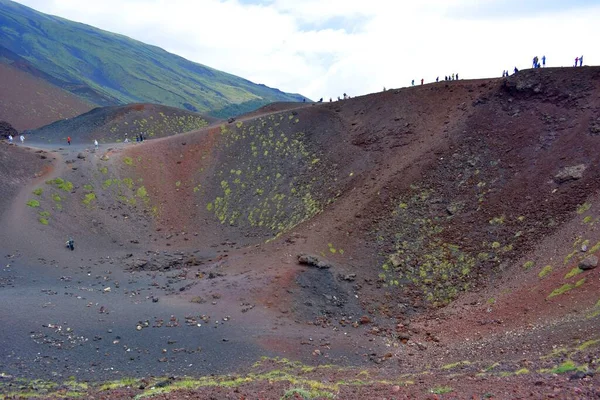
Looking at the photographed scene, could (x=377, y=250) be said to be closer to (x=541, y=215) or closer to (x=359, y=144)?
(x=541, y=215)

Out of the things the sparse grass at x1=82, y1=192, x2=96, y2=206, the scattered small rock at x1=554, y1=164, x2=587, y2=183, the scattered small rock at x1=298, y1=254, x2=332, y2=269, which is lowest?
the scattered small rock at x1=298, y1=254, x2=332, y2=269

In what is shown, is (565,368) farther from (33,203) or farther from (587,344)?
(33,203)

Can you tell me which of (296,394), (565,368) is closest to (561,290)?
(565,368)

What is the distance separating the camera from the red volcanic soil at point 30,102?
8225cm

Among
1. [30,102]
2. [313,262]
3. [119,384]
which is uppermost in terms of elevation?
[30,102]

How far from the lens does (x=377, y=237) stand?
95.8 feet

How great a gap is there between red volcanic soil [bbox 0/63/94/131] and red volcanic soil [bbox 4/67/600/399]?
47.0 m

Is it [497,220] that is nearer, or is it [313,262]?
[313,262]

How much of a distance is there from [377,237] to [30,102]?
282 feet

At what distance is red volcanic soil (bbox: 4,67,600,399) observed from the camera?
638 inches

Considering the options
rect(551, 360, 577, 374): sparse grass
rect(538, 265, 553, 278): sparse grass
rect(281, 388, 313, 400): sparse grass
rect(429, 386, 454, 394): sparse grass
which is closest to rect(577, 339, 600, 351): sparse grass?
rect(551, 360, 577, 374): sparse grass

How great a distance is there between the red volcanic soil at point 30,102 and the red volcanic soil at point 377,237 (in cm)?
4698

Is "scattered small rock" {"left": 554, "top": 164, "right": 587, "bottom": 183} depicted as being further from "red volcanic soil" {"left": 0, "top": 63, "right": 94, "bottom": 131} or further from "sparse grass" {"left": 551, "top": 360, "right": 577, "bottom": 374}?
"red volcanic soil" {"left": 0, "top": 63, "right": 94, "bottom": 131}

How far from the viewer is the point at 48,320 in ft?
69.0
